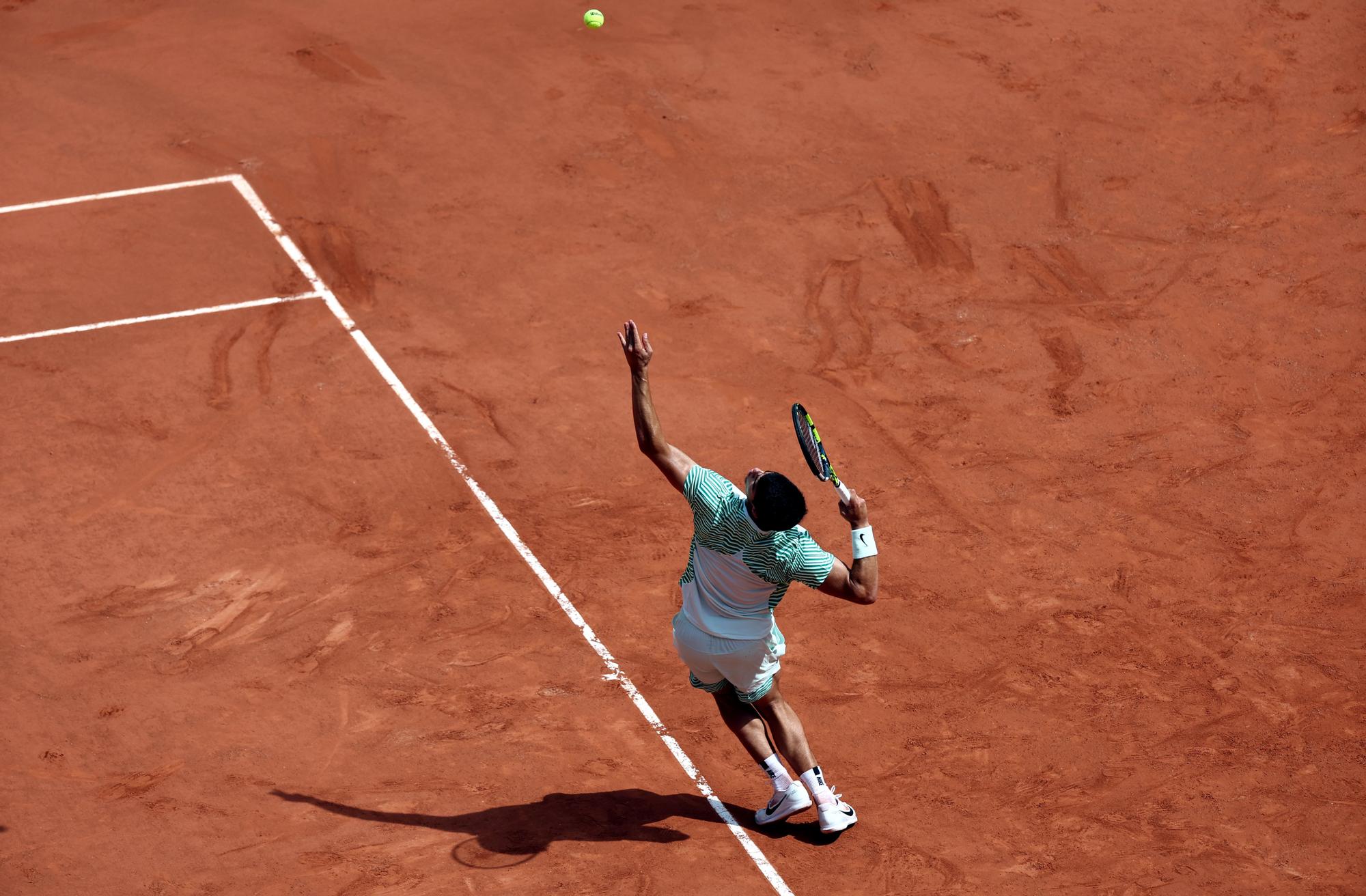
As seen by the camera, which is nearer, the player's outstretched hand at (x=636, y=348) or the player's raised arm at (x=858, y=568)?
the player's raised arm at (x=858, y=568)

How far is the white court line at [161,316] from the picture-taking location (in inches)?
441

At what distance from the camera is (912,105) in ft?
47.7

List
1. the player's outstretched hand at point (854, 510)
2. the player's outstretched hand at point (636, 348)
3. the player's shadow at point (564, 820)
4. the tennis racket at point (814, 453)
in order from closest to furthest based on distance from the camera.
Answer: the player's outstretched hand at point (854, 510) → the tennis racket at point (814, 453) → the player's outstretched hand at point (636, 348) → the player's shadow at point (564, 820)

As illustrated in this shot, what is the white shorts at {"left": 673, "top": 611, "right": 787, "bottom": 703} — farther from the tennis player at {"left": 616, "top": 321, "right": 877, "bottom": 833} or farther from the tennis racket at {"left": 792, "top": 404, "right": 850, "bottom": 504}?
the tennis racket at {"left": 792, "top": 404, "right": 850, "bottom": 504}

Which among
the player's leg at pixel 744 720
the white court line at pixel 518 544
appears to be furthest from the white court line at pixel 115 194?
the player's leg at pixel 744 720

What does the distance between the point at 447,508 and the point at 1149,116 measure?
901 centimetres

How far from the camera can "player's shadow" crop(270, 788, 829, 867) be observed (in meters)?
7.12

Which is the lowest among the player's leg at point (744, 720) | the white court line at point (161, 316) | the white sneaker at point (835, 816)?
the white court line at point (161, 316)

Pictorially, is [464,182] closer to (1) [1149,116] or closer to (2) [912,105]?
(2) [912,105]

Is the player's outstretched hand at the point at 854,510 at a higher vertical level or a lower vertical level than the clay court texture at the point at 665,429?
higher

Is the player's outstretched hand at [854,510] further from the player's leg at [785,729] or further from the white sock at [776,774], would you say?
the white sock at [776,774]

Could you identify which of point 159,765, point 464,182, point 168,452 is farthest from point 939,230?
point 159,765

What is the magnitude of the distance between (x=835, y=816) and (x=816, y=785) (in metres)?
0.21

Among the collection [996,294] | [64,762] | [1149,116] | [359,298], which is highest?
[1149,116]
